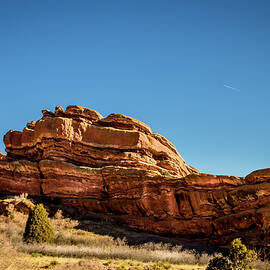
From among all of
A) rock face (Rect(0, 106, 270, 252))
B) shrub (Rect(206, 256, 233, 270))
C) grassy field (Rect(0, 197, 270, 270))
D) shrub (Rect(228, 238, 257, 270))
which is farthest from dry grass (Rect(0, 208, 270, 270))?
rock face (Rect(0, 106, 270, 252))

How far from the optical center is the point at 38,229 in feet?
75.6

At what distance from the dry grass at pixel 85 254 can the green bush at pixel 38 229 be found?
2.59 feet

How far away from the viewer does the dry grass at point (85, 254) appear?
17.5 m

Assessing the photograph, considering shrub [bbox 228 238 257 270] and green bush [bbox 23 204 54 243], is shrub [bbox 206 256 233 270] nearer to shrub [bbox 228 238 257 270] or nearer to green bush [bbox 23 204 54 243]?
shrub [bbox 228 238 257 270]

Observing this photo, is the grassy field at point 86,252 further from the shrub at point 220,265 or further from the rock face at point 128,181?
the shrub at point 220,265

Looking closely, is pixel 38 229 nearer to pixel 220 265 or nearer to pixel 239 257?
pixel 220 265

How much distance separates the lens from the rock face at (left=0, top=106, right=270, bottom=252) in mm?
27094

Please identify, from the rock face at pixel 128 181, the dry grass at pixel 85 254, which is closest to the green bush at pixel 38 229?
the dry grass at pixel 85 254

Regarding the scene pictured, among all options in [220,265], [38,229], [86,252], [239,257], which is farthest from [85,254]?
[239,257]

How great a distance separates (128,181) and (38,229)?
38.5 feet

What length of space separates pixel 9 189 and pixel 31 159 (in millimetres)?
4452

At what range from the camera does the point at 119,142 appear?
37.2m

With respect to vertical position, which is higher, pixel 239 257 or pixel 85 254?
pixel 239 257

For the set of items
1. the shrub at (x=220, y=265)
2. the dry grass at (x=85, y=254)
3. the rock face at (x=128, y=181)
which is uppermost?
the rock face at (x=128, y=181)
